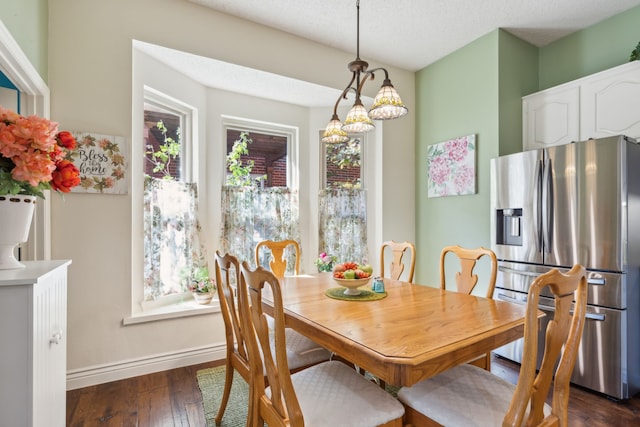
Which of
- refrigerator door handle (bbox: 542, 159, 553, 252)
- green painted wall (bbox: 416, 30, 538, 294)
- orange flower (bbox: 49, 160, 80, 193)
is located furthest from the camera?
green painted wall (bbox: 416, 30, 538, 294)

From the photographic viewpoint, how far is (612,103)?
8.12ft

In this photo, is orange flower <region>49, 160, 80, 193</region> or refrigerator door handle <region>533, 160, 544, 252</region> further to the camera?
refrigerator door handle <region>533, 160, 544, 252</region>

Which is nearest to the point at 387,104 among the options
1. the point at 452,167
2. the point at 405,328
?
the point at 405,328

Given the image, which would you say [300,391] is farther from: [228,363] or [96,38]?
[96,38]

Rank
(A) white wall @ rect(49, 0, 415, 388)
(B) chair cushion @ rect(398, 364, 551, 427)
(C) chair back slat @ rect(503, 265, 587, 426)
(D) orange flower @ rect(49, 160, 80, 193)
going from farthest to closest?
(A) white wall @ rect(49, 0, 415, 388) < (D) orange flower @ rect(49, 160, 80, 193) < (B) chair cushion @ rect(398, 364, 551, 427) < (C) chair back slat @ rect(503, 265, 587, 426)

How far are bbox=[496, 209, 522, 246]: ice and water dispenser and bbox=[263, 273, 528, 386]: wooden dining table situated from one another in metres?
1.08

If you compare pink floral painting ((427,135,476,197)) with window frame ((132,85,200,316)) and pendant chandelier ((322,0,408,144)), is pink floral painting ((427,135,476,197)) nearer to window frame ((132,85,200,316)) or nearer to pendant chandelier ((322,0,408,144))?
pendant chandelier ((322,0,408,144))

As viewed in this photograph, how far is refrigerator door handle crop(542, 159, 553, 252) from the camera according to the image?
7.77 feet

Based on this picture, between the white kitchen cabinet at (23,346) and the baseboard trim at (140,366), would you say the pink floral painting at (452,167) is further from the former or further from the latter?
the white kitchen cabinet at (23,346)

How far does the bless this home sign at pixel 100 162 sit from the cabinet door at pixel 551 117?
3373 millimetres

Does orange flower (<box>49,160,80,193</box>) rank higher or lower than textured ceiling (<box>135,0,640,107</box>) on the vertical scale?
lower

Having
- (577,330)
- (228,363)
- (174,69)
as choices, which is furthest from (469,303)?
(174,69)

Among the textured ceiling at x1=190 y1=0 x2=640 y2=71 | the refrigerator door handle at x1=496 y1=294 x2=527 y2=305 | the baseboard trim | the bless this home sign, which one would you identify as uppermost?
the textured ceiling at x1=190 y1=0 x2=640 y2=71

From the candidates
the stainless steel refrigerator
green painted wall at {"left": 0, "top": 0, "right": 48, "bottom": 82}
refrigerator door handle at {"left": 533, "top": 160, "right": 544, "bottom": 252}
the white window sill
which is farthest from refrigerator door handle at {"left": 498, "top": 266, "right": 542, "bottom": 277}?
green painted wall at {"left": 0, "top": 0, "right": 48, "bottom": 82}
